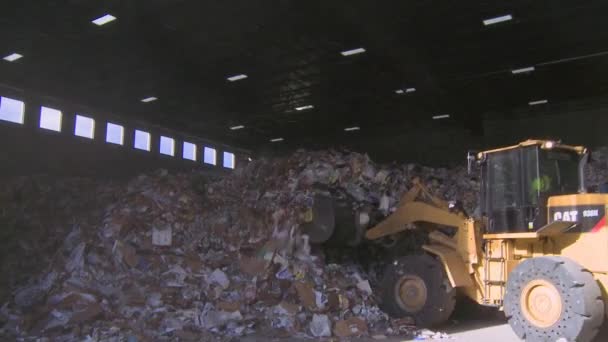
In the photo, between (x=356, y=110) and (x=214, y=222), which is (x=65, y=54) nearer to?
(x=214, y=222)

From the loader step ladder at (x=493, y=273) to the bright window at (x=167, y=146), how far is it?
18282mm

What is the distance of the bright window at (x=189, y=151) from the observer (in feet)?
81.1

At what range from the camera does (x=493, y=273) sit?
702cm

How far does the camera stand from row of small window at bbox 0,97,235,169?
672 inches

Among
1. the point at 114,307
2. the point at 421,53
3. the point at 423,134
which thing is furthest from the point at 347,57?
the point at 423,134

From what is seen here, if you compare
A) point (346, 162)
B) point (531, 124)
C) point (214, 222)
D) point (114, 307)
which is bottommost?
point (114, 307)

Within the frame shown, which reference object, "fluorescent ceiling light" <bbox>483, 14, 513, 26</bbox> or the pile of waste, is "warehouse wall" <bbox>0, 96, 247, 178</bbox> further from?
"fluorescent ceiling light" <bbox>483, 14, 513, 26</bbox>

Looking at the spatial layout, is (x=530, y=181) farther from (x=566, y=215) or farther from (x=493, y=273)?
(x=493, y=273)

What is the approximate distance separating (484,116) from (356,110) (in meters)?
5.26

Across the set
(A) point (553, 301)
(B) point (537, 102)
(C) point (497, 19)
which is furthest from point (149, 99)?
(A) point (553, 301)

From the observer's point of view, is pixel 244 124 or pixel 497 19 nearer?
pixel 497 19

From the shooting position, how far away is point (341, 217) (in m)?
8.77

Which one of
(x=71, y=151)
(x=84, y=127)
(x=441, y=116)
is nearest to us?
(x=71, y=151)

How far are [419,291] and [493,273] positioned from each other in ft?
3.77
